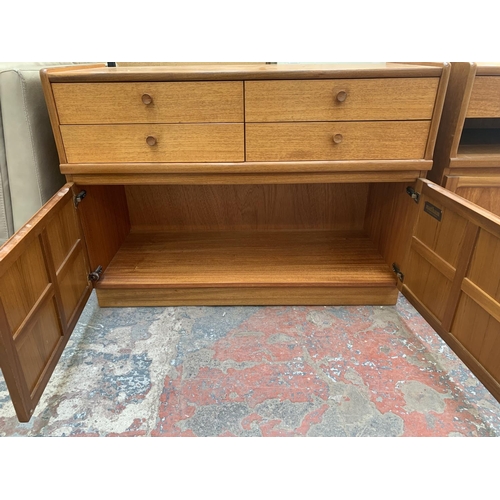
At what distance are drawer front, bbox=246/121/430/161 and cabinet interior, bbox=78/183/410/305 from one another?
17cm

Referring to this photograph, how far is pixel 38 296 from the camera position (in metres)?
0.83

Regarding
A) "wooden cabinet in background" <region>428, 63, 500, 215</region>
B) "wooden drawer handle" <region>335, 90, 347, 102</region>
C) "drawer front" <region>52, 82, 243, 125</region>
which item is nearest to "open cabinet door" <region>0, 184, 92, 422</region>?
"drawer front" <region>52, 82, 243, 125</region>

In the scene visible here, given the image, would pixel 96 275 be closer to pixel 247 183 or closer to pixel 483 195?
pixel 247 183

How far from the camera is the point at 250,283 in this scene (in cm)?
123

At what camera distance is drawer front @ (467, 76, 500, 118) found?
1.01 metres

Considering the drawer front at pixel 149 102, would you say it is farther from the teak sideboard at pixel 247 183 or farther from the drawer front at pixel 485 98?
the drawer front at pixel 485 98

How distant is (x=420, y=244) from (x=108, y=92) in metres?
0.93

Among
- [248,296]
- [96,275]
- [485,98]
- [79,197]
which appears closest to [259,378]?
[248,296]

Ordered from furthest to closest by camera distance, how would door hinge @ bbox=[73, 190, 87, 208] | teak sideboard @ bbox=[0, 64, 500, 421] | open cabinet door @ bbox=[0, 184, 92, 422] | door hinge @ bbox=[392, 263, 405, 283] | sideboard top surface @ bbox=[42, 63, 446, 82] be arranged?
door hinge @ bbox=[392, 263, 405, 283] → door hinge @ bbox=[73, 190, 87, 208] → sideboard top surface @ bbox=[42, 63, 446, 82] → teak sideboard @ bbox=[0, 64, 500, 421] → open cabinet door @ bbox=[0, 184, 92, 422]

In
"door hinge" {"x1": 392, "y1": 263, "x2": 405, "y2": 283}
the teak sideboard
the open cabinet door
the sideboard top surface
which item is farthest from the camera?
"door hinge" {"x1": 392, "y1": 263, "x2": 405, "y2": 283}

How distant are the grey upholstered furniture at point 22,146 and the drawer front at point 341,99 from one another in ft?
1.86

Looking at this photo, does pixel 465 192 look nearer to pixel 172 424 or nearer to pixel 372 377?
pixel 372 377

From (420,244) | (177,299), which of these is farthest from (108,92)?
(420,244)

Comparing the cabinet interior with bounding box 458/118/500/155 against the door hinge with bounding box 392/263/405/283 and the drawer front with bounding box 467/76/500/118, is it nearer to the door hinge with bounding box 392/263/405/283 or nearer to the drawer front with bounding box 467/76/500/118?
the drawer front with bounding box 467/76/500/118
